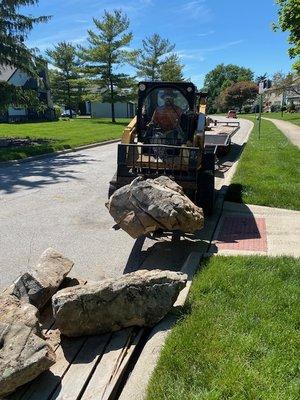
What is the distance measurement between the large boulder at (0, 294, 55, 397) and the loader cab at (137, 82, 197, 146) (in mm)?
6015

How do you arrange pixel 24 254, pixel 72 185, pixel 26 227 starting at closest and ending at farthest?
pixel 24 254, pixel 26 227, pixel 72 185

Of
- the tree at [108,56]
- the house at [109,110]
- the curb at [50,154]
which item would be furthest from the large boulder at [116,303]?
the house at [109,110]

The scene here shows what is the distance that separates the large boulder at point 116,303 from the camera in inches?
152

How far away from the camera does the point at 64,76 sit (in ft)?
186

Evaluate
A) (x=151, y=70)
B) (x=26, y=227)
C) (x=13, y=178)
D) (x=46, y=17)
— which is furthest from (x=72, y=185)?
(x=151, y=70)

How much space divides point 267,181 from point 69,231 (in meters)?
5.40

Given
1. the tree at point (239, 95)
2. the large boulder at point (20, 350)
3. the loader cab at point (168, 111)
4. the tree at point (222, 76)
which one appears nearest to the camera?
the large boulder at point (20, 350)

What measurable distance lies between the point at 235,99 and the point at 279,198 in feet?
302

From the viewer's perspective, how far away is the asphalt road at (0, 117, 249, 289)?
5.82m

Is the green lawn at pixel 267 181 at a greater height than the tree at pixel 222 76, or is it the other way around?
the tree at pixel 222 76

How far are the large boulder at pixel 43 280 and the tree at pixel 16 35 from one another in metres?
18.1

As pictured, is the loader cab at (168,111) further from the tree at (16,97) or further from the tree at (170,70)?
the tree at (170,70)

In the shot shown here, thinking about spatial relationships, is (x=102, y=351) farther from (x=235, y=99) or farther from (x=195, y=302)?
(x=235, y=99)

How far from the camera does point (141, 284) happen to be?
13.4 feet
